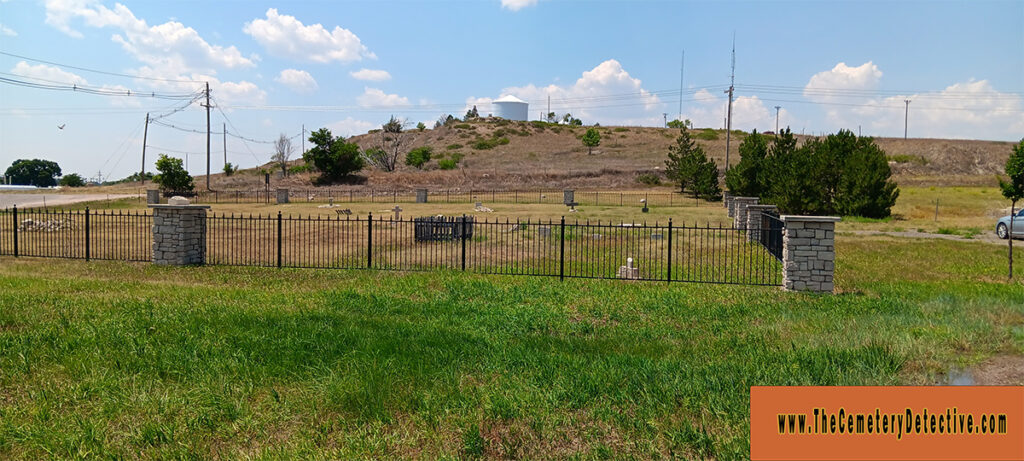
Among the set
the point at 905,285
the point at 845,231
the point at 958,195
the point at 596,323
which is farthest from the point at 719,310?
the point at 958,195

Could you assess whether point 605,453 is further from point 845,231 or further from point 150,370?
point 845,231

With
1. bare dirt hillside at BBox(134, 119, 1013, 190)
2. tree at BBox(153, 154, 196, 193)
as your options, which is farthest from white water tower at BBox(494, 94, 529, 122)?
tree at BBox(153, 154, 196, 193)

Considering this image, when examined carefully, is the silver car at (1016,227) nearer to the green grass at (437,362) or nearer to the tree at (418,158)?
the green grass at (437,362)

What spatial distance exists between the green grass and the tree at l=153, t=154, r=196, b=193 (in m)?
46.3

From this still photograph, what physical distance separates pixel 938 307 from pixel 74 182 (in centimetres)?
9592

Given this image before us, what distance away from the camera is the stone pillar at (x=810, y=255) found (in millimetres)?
11938

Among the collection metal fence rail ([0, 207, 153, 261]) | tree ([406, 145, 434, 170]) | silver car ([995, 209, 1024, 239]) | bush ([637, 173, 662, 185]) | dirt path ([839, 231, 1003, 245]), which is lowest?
metal fence rail ([0, 207, 153, 261])

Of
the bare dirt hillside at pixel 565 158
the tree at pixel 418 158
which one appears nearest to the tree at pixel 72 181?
the bare dirt hillside at pixel 565 158

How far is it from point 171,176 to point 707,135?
262ft

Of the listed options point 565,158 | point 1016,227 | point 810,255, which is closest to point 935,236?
point 1016,227

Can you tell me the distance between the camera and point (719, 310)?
388 inches

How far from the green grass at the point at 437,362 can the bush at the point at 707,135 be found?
94287 mm

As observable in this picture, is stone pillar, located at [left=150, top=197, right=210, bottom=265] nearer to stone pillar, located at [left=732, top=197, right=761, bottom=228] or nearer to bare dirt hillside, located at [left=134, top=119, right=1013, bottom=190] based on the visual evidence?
stone pillar, located at [left=732, top=197, right=761, bottom=228]

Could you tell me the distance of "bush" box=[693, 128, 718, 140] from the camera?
101738mm
